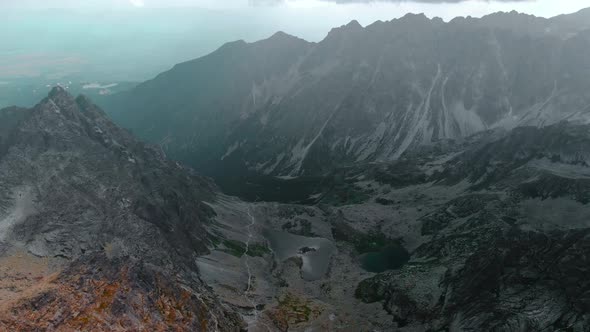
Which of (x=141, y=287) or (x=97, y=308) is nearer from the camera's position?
(x=97, y=308)

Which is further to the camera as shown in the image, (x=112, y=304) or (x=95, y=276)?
(x=95, y=276)

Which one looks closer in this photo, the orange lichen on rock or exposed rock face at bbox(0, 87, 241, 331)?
the orange lichen on rock

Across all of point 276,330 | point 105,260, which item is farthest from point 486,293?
point 105,260

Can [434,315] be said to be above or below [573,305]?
below

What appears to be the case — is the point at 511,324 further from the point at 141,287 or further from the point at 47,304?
the point at 47,304

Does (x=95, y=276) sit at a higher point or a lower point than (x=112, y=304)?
higher

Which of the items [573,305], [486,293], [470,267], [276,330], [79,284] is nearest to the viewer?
[573,305]

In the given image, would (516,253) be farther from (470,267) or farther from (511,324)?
(511,324)

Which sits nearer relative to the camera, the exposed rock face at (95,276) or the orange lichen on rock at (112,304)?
the orange lichen on rock at (112,304)

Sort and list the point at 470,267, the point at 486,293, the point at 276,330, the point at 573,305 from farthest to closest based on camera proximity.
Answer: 1. the point at 470,267
2. the point at 276,330
3. the point at 486,293
4. the point at 573,305

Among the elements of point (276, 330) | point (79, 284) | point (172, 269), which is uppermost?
point (79, 284)
